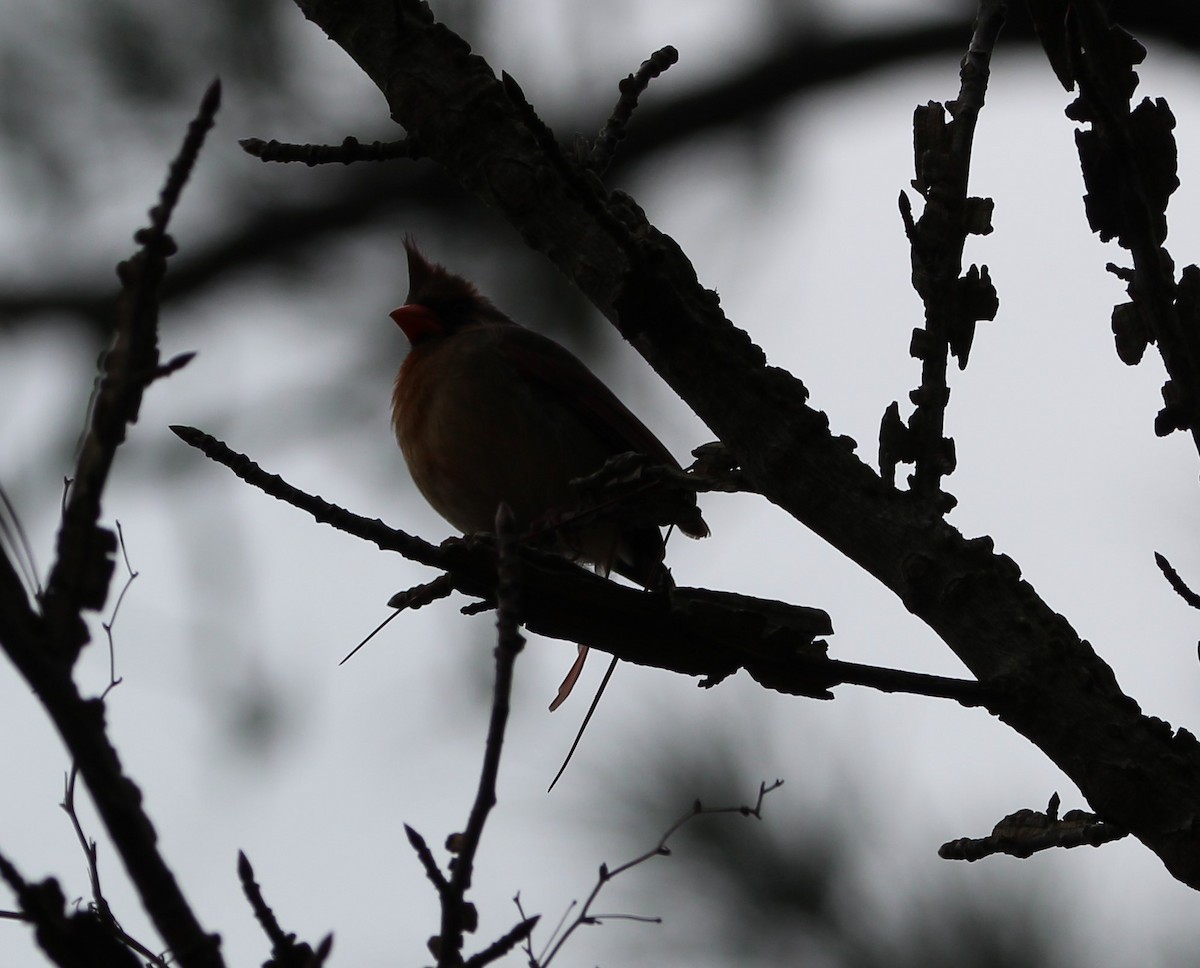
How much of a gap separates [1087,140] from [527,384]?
80.3 inches

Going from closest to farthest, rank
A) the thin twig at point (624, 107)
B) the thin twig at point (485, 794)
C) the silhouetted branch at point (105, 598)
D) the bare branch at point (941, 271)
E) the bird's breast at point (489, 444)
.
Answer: the silhouetted branch at point (105, 598) → the thin twig at point (485, 794) → the bare branch at point (941, 271) → the thin twig at point (624, 107) → the bird's breast at point (489, 444)

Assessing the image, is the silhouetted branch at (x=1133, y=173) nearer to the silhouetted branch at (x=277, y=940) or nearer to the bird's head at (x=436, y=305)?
the silhouetted branch at (x=277, y=940)

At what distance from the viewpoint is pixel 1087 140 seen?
1657 mm

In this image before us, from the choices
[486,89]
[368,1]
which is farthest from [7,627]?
[368,1]

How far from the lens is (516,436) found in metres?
3.45

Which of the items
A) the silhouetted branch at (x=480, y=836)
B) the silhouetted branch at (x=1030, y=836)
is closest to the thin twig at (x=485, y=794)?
the silhouetted branch at (x=480, y=836)

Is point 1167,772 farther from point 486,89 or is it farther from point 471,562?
point 486,89

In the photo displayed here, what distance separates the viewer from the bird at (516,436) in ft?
11.2

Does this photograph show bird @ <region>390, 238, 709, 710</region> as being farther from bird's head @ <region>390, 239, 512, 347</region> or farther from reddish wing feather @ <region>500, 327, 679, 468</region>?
bird's head @ <region>390, 239, 512, 347</region>

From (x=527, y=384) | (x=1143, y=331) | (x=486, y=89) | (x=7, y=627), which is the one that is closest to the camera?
(x=7, y=627)

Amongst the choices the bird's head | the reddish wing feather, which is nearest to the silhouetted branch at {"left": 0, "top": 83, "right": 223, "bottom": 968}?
the reddish wing feather

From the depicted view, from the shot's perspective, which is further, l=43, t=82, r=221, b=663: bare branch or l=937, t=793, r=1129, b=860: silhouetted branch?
l=937, t=793, r=1129, b=860: silhouetted branch

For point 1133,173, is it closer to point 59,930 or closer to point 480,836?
point 480,836

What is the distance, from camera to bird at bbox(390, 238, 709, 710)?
3422 millimetres
